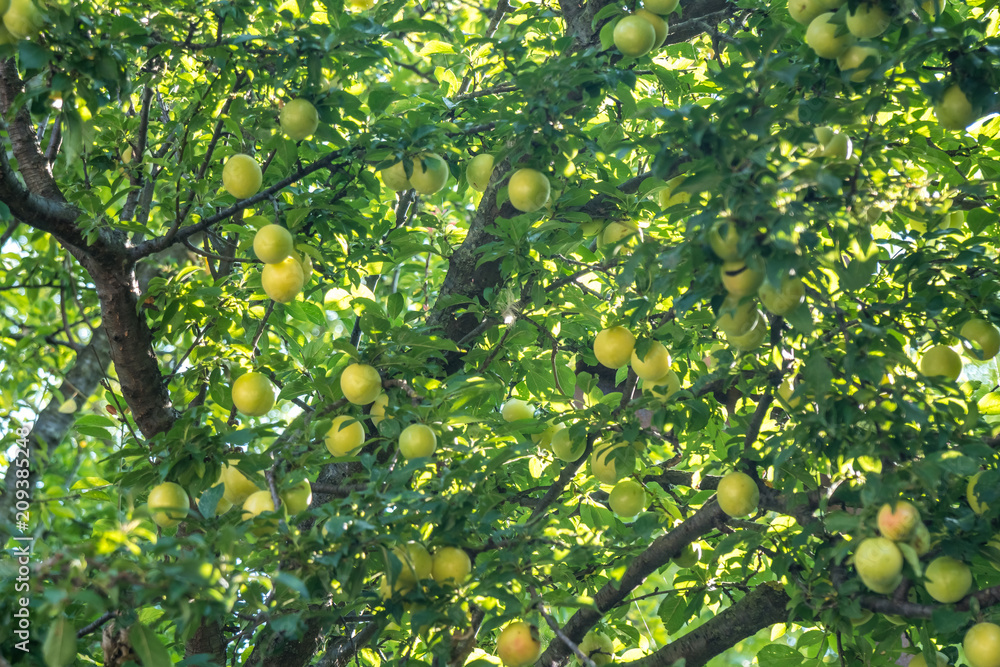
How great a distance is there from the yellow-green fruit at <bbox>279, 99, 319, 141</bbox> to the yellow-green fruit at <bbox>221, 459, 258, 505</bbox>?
1087 mm

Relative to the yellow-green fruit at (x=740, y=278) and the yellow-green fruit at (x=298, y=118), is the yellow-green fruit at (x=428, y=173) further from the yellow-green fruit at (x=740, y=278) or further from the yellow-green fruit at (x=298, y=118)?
the yellow-green fruit at (x=740, y=278)

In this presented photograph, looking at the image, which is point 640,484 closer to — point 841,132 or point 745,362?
point 745,362

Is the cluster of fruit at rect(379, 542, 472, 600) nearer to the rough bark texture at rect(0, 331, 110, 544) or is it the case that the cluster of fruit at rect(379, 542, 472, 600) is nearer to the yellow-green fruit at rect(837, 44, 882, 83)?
the yellow-green fruit at rect(837, 44, 882, 83)

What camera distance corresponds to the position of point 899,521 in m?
1.82

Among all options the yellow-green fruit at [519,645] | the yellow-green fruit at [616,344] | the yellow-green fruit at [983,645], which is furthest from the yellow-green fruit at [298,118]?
the yellow-green fruit at [983,645]

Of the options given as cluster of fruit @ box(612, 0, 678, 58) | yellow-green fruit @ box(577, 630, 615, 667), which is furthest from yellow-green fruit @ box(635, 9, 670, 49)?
yellow-green fruit @ box(577, 630, 615, 667)

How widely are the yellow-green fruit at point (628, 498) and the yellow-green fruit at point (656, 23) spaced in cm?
152

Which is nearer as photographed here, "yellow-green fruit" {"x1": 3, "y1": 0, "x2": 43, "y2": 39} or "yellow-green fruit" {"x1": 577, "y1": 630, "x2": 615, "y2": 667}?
"yellow-green fruit" {"x1": 3, "y1": 0, "x2": 43, "y2": 39}

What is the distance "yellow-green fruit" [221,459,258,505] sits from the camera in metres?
2.49

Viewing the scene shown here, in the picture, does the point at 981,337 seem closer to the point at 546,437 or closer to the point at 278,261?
the point at 546,437

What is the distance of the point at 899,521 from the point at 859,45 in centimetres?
115

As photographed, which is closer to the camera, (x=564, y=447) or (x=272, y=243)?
(x=272, y=243)

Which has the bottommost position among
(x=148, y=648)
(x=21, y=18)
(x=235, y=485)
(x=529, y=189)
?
(x=148, y=648)

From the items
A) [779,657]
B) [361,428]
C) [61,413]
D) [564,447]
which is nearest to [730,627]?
[779,657]
